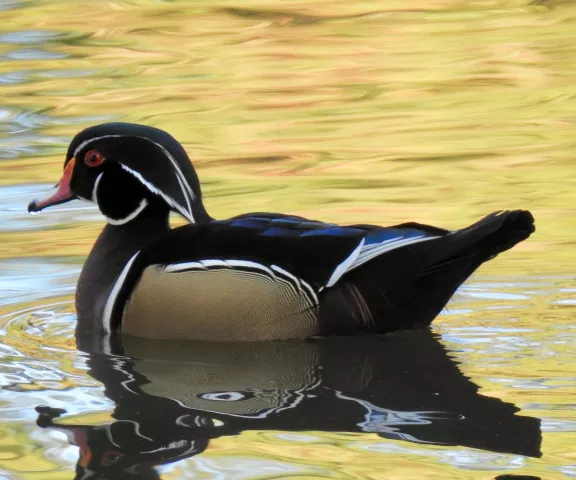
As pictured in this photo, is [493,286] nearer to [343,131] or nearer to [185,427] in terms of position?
[185,427]

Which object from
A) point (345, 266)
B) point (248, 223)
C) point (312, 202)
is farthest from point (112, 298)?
point (312, 202)

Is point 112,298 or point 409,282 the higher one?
point 409,282

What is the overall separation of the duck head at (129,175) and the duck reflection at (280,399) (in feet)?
2.16

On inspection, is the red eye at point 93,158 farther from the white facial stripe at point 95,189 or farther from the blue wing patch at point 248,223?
the blue wing patch at point 248,223

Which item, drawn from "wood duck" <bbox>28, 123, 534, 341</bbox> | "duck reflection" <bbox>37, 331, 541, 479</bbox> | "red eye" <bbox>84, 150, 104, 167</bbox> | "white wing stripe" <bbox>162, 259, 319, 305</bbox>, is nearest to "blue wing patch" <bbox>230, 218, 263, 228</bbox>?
"wood duck" <bbox>28, 123, 534, 341</bbox>

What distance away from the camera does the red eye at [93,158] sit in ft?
21.1

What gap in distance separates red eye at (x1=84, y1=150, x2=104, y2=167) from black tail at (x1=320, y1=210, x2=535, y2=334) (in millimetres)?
1241

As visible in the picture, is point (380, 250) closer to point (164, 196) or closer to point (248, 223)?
point (248, 223)

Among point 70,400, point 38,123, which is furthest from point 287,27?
point 70,400

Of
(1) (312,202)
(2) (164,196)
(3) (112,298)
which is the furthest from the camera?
(1) (312,202)

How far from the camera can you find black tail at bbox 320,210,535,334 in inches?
231

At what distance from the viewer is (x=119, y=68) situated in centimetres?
1350

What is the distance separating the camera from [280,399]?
530 cm

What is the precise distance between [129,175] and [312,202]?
221 cm
